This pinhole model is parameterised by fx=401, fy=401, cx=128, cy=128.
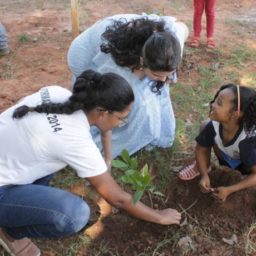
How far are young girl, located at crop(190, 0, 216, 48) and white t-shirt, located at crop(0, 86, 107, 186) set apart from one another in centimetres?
297

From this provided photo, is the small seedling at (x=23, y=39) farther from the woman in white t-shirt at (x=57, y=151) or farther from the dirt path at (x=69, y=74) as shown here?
the woman in white t-shirt at (x=57, y=151)

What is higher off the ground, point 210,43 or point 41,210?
point 41,210

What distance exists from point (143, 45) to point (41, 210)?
3.39ft

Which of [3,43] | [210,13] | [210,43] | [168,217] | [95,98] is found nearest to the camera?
[95,98]

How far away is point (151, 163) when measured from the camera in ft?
8.80

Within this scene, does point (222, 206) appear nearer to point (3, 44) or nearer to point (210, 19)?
point (210, 19)

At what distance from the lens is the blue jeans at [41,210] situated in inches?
68.4

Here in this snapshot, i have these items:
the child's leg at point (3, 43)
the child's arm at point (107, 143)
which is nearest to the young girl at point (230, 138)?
the child's arm at point (107, 143)

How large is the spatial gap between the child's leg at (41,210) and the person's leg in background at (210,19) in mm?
3120

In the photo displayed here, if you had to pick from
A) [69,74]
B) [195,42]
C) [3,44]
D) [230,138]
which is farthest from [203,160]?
[3,44]

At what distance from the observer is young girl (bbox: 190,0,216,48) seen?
4293mm

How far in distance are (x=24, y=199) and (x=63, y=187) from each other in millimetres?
744

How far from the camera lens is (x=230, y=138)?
2.18 metres

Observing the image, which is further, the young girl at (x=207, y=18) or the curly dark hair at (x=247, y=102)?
the young girl at (x=207, y=18)
